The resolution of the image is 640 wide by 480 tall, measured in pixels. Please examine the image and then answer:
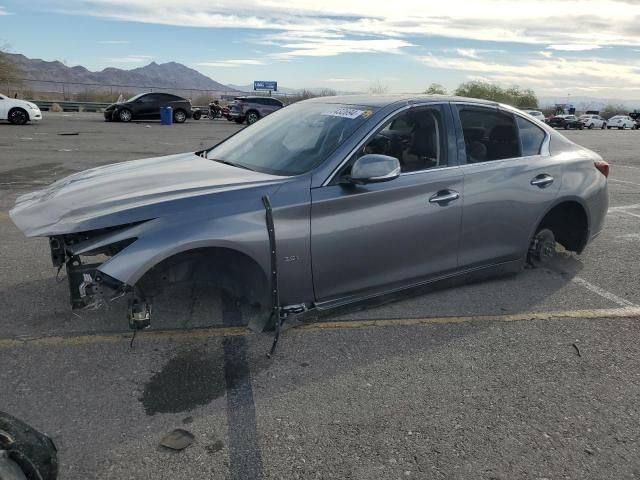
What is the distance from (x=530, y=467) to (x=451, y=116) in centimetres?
263

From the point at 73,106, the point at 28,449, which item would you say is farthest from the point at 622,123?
the point at 28,449

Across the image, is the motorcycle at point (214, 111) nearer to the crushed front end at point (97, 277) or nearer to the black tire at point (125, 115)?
the black tire at point (125, 115)

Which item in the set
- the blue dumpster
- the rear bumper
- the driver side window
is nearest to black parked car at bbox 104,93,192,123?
the blue dumpster

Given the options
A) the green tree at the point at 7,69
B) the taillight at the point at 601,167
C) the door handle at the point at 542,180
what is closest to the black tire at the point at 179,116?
the green tree at the point at 7,69

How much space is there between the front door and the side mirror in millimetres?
104

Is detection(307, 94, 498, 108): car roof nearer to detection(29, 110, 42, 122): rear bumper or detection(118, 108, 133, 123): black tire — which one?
detection(29, 110, 42, 122): rear bumper

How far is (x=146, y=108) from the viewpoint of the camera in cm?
2867

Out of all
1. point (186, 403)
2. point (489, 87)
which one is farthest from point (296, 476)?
point (489, 87)

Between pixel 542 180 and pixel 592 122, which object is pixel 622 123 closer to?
pixel 592 122

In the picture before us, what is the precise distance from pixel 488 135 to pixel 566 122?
177 feet

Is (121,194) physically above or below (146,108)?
below

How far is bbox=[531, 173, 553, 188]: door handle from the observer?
15.4 ft

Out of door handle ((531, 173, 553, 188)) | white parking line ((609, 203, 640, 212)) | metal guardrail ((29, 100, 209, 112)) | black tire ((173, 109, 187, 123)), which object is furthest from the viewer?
metal guardrail ((29, 100, 209, 112))

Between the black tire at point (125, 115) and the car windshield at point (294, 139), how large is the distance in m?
25.3
